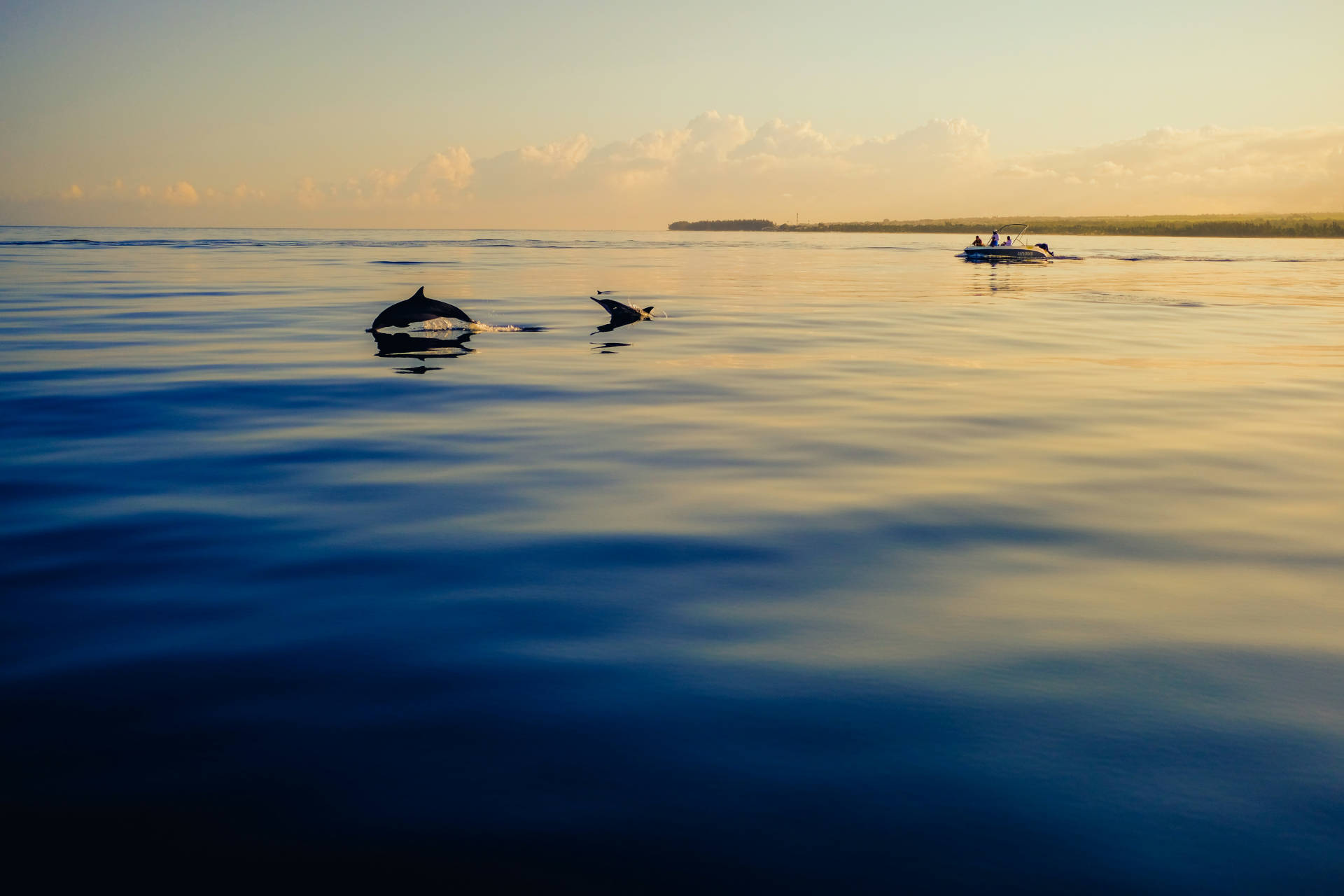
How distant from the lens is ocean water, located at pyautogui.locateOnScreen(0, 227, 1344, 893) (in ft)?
11.4

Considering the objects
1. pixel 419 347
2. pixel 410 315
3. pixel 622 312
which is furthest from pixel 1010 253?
pixel 419 347

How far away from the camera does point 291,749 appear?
4047mm

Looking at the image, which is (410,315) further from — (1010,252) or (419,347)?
(1010,252)

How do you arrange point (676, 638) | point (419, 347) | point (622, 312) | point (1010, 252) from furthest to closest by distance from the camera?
1. point (1010, 252)
2. point (622, 312)
3. point (419, 347)
4. point (676, 638)

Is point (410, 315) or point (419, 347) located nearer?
point (419, 347)

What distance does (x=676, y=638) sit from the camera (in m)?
5.30

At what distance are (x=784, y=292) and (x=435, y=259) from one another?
43265 millimetres

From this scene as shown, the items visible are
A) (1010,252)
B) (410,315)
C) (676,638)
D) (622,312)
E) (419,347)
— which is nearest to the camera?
(676,638)

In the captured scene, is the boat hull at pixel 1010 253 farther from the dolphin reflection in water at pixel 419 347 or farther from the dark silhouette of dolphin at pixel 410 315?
the dolphin reflection in water at pixel 419 347

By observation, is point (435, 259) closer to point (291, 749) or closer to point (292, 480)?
point (292, 480)

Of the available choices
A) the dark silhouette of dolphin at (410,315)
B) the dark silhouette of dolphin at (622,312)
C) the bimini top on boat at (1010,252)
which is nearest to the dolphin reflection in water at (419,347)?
the dark silhouette of dolphin at (410,315)

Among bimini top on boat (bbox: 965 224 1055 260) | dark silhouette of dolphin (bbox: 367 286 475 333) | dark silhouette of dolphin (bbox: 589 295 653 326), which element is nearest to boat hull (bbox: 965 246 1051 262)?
bimini top on boat (bbox: 965 224 1055 260)

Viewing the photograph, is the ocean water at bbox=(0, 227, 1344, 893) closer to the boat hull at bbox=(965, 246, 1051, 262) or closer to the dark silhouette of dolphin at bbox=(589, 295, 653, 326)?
the dark silhouette of dolphin at bbox=(589, 295, 653, 326)

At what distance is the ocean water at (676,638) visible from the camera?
348 cm
